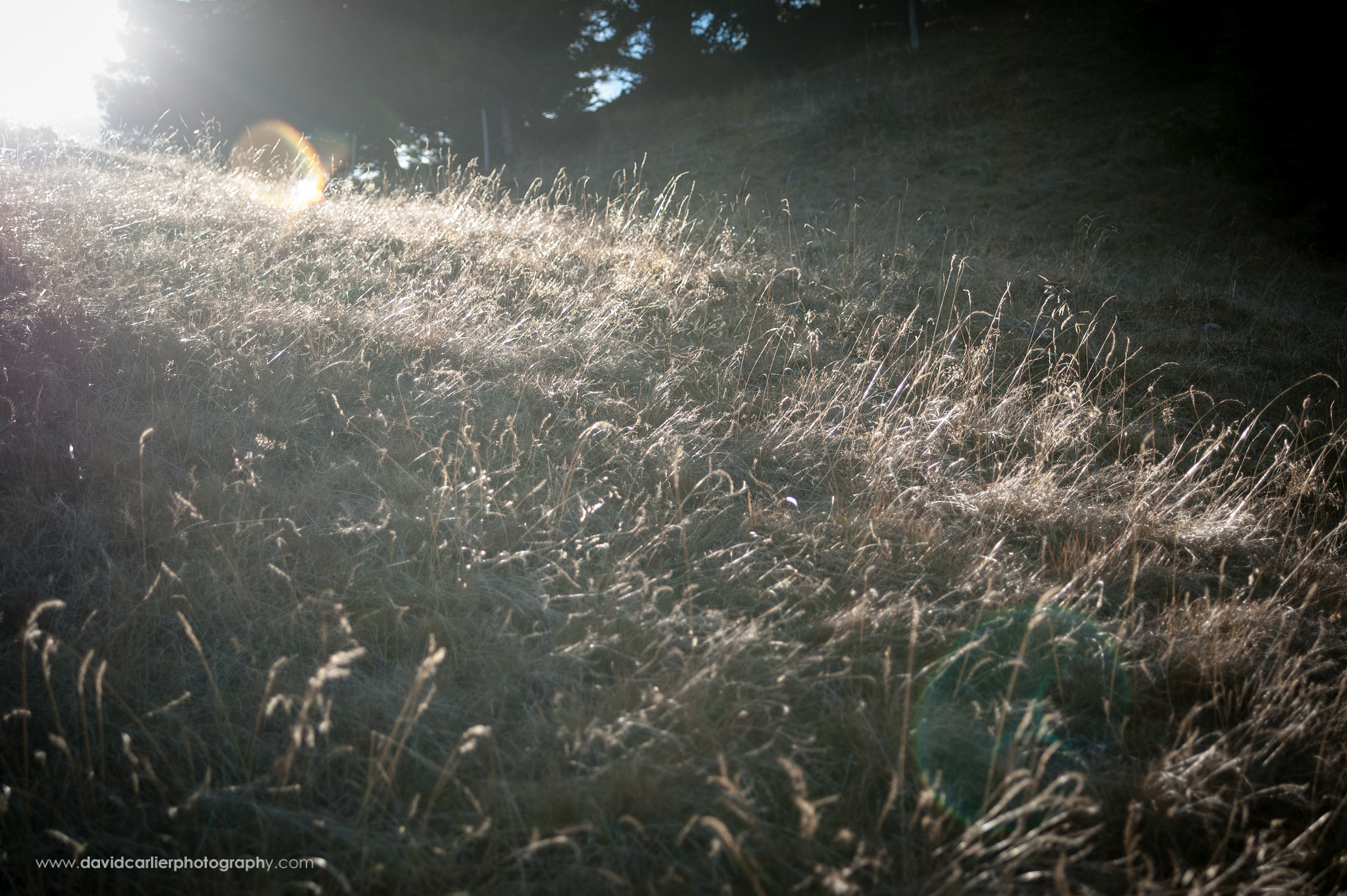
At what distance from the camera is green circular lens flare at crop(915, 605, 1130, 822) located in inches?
66.6

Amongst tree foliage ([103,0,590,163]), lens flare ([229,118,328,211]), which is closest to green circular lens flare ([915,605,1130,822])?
lens flare ([229,118,328,211])

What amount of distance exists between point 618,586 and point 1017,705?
1255mm

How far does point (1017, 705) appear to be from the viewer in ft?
6.33

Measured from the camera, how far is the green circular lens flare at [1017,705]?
1.69 m

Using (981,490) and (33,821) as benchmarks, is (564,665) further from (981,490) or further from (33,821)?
(981,490)

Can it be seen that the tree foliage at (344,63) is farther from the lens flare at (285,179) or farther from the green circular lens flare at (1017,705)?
the green circular lens flare at (1017,705)

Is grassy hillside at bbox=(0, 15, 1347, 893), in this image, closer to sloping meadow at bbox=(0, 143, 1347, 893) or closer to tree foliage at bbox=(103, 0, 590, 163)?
sloping meadow at bbox=(0, 143, 1347, 893)

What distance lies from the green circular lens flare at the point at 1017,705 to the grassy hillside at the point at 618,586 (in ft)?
0.04

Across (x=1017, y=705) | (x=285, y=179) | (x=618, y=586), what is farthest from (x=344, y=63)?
(x=1017, y=705)

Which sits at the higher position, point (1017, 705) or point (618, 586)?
point (618, 586)

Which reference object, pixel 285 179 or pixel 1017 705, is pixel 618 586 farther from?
pixel 285 179

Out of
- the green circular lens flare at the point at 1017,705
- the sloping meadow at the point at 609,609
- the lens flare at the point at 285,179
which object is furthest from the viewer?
the lens flare at the point at 285,179

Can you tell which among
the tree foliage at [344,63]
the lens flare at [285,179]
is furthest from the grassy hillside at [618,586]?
the tree foliage at [344,63]

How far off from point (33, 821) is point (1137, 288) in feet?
24.5
